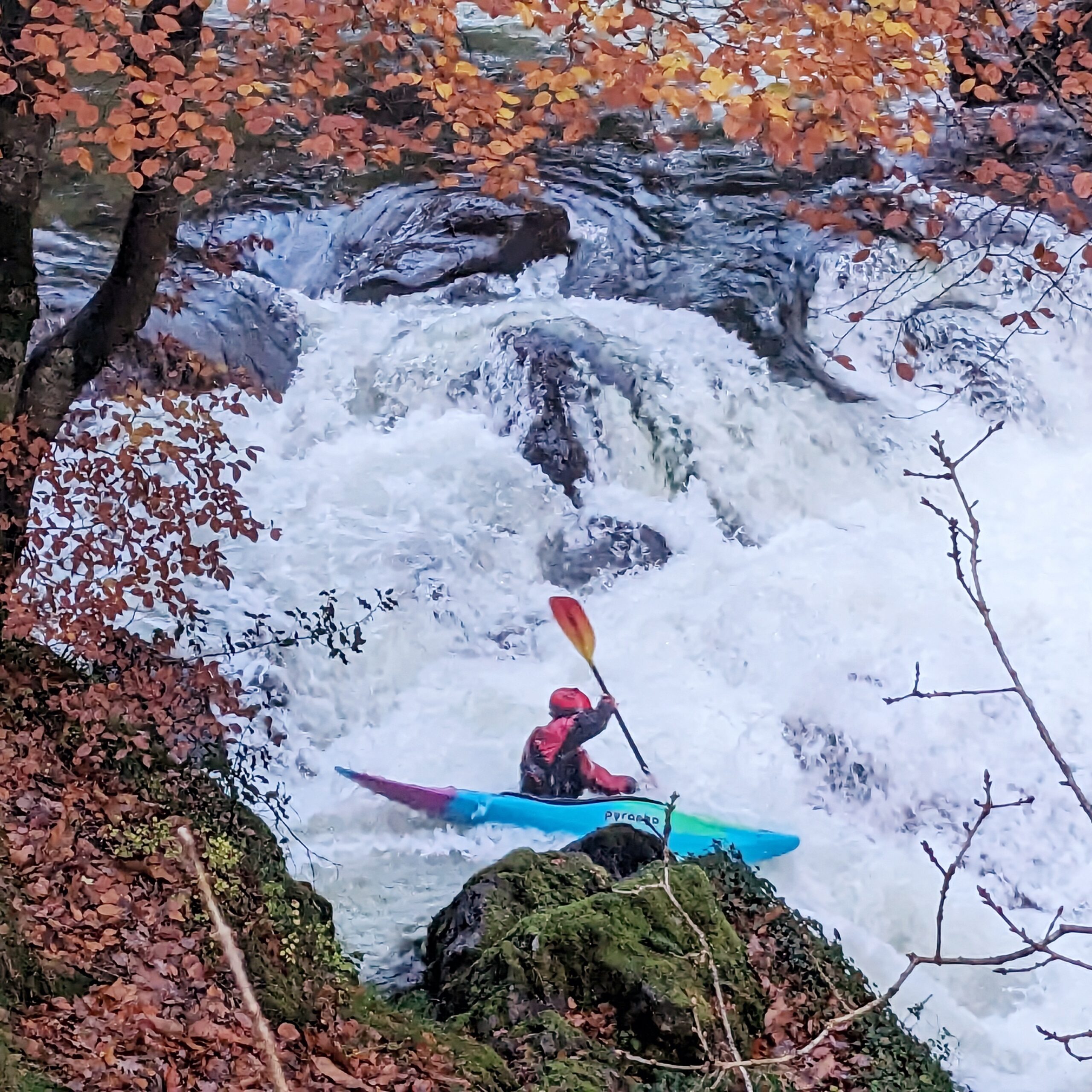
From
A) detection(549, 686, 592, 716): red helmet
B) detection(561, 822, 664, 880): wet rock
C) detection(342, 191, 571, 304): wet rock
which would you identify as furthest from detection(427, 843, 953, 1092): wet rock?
detection(342, 191, 571, 304): wet rock

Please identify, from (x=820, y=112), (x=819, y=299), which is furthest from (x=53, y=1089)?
(x=819, y=299)

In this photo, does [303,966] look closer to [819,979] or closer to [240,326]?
[819,979]

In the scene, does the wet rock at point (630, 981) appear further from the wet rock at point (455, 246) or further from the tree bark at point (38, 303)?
the wet rock at point (455, 246)

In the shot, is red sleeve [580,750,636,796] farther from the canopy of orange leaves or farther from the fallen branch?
the fallen branch

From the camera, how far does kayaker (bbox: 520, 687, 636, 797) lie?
5.97 metres

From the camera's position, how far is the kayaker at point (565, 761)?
5973 millimetres

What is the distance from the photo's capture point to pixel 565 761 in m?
6.00

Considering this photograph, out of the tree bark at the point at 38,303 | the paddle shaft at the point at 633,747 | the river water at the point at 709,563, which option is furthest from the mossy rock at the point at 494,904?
the tree bark at the point at 38,303

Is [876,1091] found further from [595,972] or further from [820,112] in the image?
[820,112]

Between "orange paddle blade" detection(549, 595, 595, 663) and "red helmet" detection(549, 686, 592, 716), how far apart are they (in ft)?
1.68

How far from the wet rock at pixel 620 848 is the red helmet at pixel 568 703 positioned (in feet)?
2.52

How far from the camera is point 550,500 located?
741 centimetres

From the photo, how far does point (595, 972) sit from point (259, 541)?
12.7 ft

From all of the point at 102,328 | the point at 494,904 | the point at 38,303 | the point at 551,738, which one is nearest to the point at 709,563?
the point at 551,738
